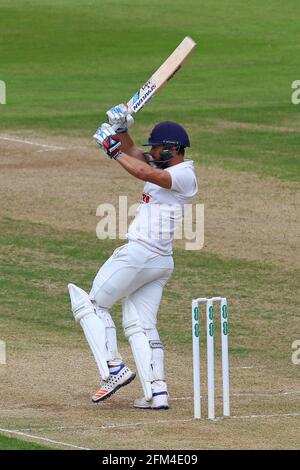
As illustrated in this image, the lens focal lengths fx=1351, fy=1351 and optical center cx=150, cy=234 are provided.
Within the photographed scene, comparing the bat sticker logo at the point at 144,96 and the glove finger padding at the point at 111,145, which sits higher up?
the bat sticker logo at the point at 144,96

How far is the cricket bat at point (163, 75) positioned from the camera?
10.9m

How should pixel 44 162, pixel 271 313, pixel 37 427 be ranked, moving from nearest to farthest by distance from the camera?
pixel 37 427
pixel 271 313
pixel 44 162

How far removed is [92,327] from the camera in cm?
1030

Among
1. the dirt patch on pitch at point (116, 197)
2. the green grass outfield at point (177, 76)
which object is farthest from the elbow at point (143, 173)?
the green grass outfield at point (177, 76)

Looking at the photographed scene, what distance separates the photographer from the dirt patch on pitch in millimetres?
18219

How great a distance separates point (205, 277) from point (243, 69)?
1867cm

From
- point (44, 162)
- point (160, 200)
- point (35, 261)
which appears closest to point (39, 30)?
point (44, 162)

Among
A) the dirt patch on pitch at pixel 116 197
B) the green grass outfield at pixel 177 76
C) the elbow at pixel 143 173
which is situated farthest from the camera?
the green grass outfield at pixel 177 76

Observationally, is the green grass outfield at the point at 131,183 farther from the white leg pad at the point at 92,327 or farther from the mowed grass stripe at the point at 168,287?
the white leg pad at the point at 92,327

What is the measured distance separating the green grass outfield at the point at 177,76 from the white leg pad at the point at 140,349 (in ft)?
40.7

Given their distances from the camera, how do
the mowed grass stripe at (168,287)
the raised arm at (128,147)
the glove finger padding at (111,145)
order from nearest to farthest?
the glove finger padding at (111,145)
the raised arm at (128,147)
the mowed grass stripe at (168,287)

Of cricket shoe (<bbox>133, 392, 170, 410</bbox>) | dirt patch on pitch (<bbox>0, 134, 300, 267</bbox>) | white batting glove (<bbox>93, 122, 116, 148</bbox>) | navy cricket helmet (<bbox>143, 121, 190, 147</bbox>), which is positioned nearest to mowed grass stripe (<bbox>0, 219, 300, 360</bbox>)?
dirt patch on pitch (<bbox>0, 134, 300, 267</bbox>)
